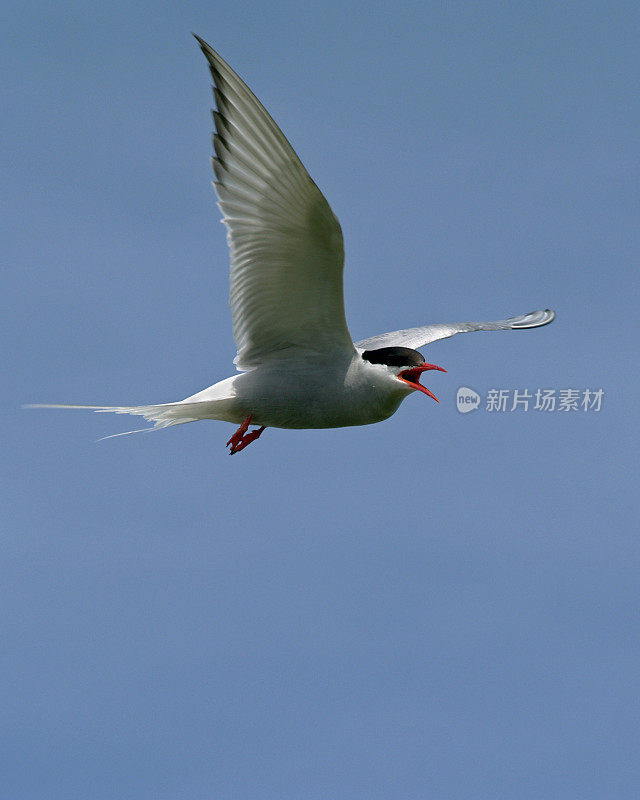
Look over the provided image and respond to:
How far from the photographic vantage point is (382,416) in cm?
920

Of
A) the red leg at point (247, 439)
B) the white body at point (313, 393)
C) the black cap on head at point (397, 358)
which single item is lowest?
the red leg at point (247, 439)

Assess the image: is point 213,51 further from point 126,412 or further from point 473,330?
point 473,330

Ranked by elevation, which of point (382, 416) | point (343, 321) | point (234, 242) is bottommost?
point (382, 416)

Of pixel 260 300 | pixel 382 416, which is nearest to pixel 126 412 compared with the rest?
pixel 260 300

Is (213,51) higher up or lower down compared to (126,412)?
higher up

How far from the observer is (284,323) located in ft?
29.4

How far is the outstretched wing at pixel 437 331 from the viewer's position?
10625 millimetres

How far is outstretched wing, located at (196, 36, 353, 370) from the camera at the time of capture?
25.0 feet

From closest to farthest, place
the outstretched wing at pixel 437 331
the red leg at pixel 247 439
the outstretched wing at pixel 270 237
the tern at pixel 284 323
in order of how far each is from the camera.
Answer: the outstretched wing at pixel 270 237
the tern at pixel 284 323
the red leg at pixel 247 439
the outstretched wing at pixel 437 331

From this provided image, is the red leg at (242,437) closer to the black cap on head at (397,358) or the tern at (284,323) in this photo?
the tern at (284,323)

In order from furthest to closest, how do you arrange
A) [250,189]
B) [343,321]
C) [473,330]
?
[473,330]
[343,321]
[250,189]

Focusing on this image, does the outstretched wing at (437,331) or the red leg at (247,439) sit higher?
the outstretched wing at (437,331)

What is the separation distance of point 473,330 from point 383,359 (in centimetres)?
286

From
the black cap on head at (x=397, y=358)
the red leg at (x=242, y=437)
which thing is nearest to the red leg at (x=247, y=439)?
the red leg at (x=242, y=437)
